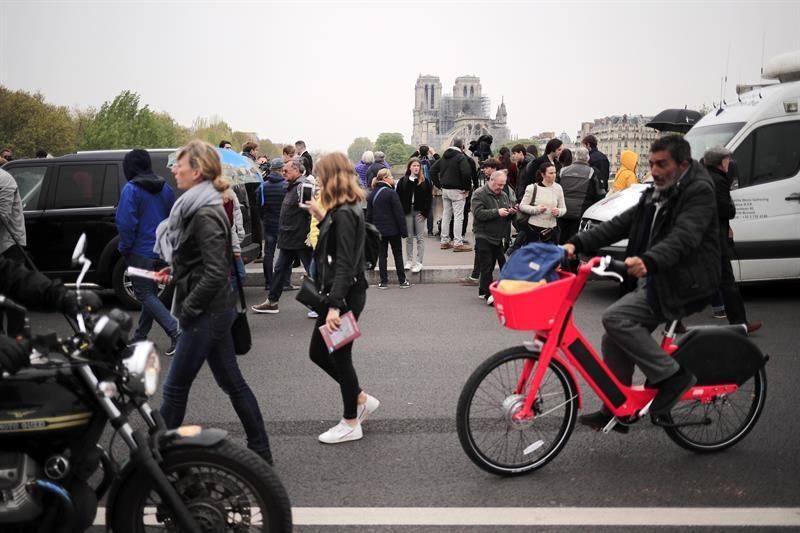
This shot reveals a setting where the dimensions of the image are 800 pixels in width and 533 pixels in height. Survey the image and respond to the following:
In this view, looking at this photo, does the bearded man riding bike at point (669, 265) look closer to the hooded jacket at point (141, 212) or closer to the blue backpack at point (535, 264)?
the blue backpack at point (535, 264)

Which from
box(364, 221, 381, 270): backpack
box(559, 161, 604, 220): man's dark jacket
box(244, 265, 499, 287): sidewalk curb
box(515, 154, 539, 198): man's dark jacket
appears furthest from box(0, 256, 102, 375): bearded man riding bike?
box(515, 154, 539, 198): man's dark jacket

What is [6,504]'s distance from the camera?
9.14ft

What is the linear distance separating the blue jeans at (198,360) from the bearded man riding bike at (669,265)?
75.8 inches

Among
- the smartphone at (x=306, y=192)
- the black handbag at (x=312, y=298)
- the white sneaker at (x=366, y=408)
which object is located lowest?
the white sneaker at (x=366, y=408)

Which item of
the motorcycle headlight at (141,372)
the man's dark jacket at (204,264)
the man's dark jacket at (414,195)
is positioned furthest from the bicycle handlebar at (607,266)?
the man's dark jacket at (414,195)

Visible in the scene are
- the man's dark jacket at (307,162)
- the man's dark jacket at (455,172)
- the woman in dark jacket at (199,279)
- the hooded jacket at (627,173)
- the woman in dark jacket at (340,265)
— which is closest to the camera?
the woman in dark jacket at (199,279)

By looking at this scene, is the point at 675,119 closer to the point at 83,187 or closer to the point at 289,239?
the point at 289,239

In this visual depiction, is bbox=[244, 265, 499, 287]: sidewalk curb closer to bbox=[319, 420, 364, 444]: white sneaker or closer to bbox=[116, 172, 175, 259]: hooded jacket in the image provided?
bbox=[116, 172, 175, 259]: hooded jacket

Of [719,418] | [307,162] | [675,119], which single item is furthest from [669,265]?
[307,162]

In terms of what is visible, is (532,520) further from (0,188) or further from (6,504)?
(0,188)

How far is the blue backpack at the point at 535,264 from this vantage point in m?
3.97

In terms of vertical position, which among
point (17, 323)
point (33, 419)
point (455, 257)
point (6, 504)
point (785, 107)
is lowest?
point (455, 257)

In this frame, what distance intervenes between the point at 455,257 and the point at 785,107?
5.56 metres

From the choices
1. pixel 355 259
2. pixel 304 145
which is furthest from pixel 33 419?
pixel 304 145
